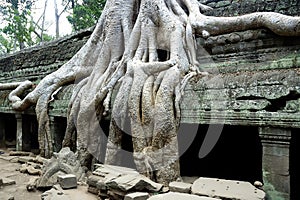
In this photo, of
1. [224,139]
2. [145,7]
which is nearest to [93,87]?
[145,7]

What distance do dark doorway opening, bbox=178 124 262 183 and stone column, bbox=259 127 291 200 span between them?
1.54m

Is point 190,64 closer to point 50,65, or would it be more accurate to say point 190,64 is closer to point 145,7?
point 145,7

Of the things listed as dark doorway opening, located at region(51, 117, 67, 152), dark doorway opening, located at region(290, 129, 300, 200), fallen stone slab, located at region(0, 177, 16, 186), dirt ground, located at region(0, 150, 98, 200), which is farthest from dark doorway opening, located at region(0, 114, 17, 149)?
dark doorway opening, located at region(290, 129, 300, 200)

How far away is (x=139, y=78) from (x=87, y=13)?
1142cm

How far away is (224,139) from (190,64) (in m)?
1.56

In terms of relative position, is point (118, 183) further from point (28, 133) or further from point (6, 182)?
point (28, 133)

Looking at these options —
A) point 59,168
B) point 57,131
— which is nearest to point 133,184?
point 59,168

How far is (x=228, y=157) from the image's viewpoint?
5508 mm

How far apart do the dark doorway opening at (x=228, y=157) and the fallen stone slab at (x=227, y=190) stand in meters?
1.59

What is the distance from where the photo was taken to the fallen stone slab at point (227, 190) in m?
3.10

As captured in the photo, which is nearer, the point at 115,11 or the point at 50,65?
the point at 115,11

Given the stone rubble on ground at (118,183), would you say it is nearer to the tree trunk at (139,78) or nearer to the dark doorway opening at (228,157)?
the tree trunk at (139,78)

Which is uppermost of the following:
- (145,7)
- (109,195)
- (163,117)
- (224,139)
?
(145,7)

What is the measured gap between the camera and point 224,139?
541cm
